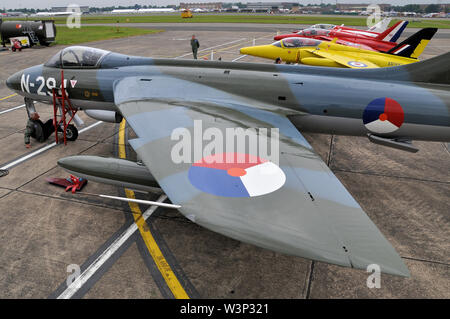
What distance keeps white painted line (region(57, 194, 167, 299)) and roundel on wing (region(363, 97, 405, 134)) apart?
578 cm

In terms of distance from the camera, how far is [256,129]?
6.60 metres

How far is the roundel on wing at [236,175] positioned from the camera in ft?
14.2

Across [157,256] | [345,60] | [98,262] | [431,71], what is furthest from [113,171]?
[345,60]

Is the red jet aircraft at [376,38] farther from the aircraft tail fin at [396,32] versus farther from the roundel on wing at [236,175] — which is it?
the roundel on wing at [236,175]

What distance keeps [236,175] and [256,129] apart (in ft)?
7.30

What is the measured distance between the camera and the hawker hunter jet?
3.74 metres

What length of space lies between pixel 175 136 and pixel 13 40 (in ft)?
104

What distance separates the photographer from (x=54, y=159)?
9.13m

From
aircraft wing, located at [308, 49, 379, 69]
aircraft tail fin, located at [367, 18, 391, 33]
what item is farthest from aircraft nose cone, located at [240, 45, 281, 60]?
aircraft tail fin, located at [367, 18, 391, 33]

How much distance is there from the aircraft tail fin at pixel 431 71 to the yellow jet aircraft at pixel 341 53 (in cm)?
957

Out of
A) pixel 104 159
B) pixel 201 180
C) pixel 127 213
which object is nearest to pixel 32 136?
pixel 104 159

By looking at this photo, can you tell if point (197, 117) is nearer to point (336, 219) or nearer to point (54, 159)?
point (336, 219)

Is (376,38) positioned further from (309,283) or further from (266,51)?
(309,283)

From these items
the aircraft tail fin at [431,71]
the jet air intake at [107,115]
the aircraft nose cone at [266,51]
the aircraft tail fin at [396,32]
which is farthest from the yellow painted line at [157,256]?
the aircraft tail fin at [396,32]
